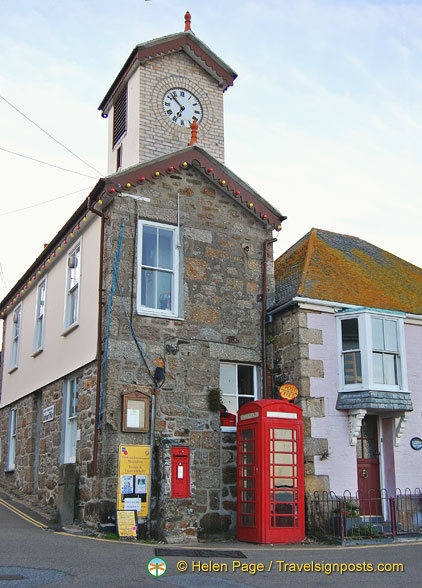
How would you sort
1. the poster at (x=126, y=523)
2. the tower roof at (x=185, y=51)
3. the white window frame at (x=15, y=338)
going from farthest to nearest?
the white window frame at (x=15, y=338)
the tower roof at (x=185, y=51)
the poster at (x=126, y=523)

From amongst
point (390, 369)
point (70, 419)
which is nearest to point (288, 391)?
point (390, 369)

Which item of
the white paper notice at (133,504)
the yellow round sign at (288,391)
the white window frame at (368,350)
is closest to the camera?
the white paper notice at (133,504)

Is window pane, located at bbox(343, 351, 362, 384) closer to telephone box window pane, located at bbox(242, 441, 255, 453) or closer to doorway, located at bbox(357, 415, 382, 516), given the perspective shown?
doorway, located at bbox(357, 415, 382, 516)

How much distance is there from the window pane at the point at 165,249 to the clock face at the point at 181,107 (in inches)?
238

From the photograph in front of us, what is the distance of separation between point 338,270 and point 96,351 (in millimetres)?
5987

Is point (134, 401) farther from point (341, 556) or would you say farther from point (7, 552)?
point (341, 556)

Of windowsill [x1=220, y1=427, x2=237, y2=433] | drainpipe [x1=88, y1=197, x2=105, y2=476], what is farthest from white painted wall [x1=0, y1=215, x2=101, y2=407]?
windowsill [x1=220, y1=427, x2=237, y2=433]

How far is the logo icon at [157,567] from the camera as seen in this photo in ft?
26.6

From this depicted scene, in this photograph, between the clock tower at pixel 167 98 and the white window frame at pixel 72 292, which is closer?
the white window frame at pixel 72 292

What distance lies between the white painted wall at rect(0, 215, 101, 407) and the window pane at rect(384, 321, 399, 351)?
240 inches

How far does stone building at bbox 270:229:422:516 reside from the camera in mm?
13203

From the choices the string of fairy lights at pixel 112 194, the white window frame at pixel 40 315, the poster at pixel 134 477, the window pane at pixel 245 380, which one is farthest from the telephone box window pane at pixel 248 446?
the white window frame at pixel 40 315

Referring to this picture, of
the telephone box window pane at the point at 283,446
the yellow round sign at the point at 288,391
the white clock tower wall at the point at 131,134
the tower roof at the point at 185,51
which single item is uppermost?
the tower roof at the point at 185,51

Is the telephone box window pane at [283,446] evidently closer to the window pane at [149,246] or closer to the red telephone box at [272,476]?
the red telephone box at [272,476]
